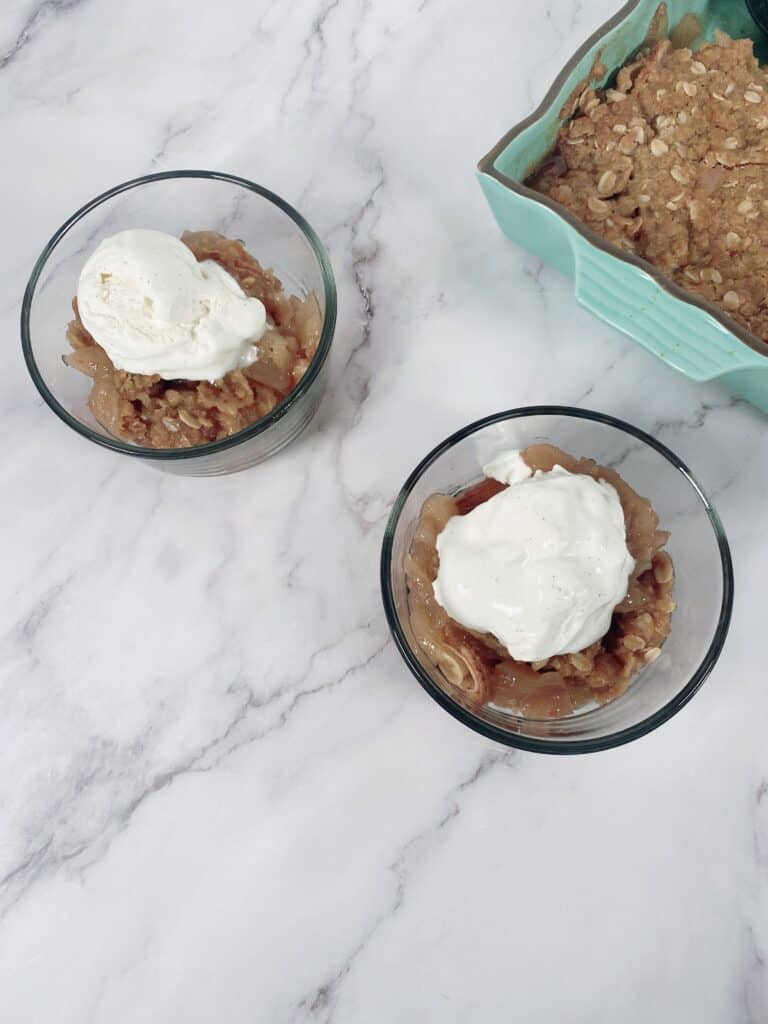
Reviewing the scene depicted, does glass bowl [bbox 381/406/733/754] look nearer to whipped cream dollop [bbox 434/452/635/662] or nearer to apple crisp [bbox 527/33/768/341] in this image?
whipped cream dollop [bbox 434/452/635/662]

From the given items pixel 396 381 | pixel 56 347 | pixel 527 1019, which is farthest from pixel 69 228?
pixel 527 1019

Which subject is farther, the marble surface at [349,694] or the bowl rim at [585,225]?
the marble surface at [349,694]

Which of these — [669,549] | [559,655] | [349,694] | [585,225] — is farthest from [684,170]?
[349,694]

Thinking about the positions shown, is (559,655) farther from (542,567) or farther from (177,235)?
(177,235)

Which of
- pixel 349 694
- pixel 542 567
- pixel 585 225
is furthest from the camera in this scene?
pixel 349 694

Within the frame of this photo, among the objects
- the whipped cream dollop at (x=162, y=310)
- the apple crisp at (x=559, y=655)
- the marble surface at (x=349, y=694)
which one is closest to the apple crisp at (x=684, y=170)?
the marble surface at (x=349, y=694)

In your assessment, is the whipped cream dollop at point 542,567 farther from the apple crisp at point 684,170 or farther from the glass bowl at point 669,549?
the apple crisp at point 684,170
